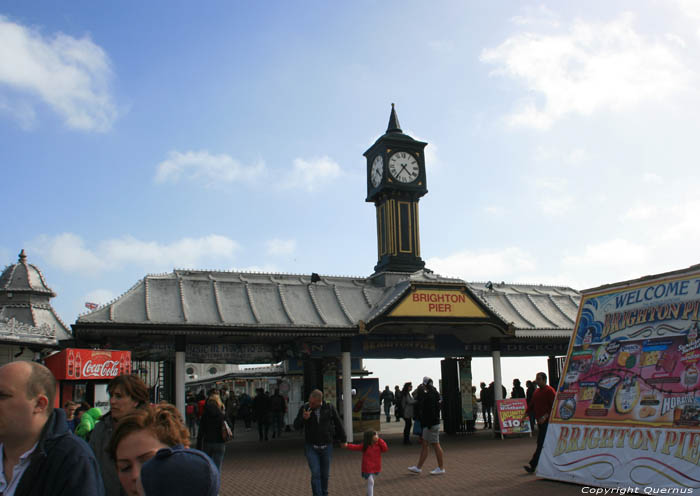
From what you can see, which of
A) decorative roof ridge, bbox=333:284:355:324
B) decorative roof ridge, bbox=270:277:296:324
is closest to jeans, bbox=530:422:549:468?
decorative roof ridge, bbox=333:284:355:324

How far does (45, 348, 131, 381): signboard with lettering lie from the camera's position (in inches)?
548

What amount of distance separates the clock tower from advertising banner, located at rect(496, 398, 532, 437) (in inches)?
224

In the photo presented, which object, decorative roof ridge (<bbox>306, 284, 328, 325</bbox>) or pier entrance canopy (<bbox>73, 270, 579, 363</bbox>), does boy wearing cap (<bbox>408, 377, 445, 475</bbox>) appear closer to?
pier entrance canopy (<bbox>73, 270, 579, 363</bbox>)

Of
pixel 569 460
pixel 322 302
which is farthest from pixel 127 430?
pixel 322 302

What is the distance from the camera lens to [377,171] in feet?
76.3

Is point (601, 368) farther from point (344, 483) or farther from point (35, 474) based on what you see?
point (35, 474)

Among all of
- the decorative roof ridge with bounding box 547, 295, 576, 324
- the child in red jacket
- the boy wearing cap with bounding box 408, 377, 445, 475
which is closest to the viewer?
the child in red jacket

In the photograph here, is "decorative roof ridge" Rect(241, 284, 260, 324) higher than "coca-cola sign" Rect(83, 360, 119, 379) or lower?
higher

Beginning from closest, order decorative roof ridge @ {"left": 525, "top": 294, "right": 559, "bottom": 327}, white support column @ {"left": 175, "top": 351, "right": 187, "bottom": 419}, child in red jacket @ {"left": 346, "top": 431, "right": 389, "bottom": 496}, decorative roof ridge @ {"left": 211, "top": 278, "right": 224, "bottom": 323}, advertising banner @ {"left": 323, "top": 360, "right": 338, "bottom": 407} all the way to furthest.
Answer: child in red jacket @ {"left": 346, "top": 431, "right": 389, "bottom": 496}, white support column @ {"left": 175, "top": 351, "right": 187, "bottom": 419}, decorative roof ridge @ {"left": 211, "top": 278, "right": 224, "bottom": 323}, advertising banner @ {"left": 323, "top": 360, "right": 338, "bottom": 407}, decorative roof ridge @ {"left": 525, "top": 294, "right": 559, "bottom": 327}

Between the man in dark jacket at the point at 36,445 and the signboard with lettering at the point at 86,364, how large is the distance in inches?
436

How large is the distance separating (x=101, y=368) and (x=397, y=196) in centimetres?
1204

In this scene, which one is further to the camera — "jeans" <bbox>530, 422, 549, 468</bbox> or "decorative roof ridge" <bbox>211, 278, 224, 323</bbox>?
"decorative roof ridge" <bbox>211, 278, 224, 323</bbox>

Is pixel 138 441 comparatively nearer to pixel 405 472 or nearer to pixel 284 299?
pixel 405 472

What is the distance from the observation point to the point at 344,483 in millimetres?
11328
